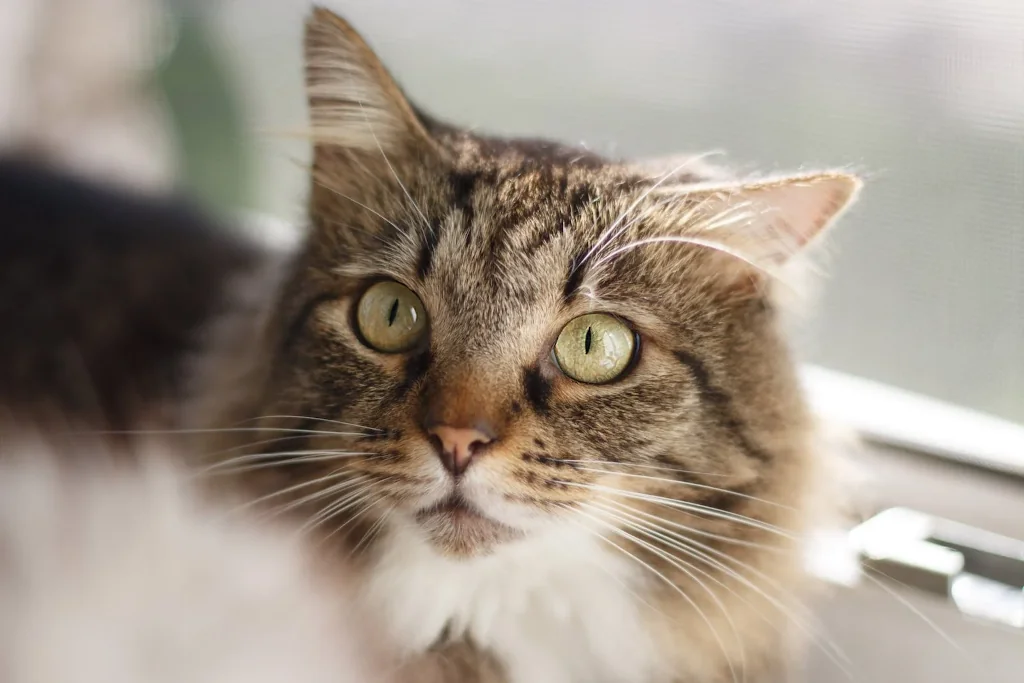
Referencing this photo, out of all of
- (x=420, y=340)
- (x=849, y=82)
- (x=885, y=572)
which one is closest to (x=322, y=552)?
(x=420, y=340)

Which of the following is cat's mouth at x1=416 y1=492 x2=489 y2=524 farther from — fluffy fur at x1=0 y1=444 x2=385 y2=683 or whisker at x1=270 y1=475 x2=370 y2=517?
fluffy fur at x1=0 y1=444 x2=385 y2=683

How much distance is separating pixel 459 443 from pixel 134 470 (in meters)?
0.54

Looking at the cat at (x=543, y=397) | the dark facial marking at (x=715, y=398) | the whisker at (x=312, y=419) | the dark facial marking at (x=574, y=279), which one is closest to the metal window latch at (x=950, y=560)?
the cat at (x=543, y=397)

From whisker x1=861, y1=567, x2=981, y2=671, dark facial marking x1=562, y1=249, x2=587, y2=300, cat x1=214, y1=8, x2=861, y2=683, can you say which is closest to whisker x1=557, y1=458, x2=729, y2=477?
cat x1=214, y1=8, x2=861, y2=683

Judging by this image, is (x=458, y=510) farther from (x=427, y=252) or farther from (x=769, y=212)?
(x=769, y=212)

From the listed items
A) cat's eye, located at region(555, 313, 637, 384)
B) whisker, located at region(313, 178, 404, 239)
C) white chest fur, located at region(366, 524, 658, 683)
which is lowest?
white chest fur, located at region(366, 524, 658, 683)

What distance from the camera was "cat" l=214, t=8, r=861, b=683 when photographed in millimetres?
748

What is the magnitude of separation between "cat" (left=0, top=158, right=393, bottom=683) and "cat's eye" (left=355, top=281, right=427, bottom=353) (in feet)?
0.75

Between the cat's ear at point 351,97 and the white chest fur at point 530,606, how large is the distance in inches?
15.5

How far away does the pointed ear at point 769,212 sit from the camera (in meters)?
0.75

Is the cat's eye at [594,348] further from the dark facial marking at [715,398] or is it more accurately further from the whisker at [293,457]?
the whisker at [293,457]

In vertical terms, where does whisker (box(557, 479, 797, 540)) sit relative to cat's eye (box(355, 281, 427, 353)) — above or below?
below

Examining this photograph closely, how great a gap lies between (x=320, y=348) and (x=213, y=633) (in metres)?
0.31

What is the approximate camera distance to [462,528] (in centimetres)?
74
